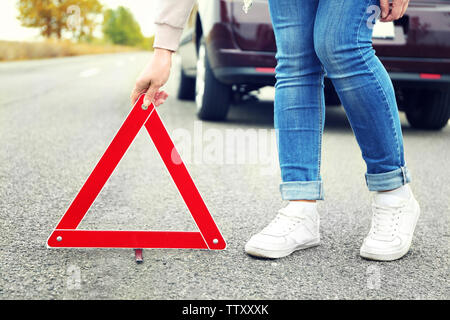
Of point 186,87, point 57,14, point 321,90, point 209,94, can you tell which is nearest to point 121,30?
point 57,14

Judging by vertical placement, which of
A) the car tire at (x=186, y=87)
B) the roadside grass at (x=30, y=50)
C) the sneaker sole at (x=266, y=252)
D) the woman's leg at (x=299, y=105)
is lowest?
the roadside grass at (x=30, y=50)

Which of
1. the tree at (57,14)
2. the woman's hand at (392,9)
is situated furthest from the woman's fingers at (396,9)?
the tree at (57,14)

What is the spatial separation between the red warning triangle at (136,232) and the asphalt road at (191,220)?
42mm

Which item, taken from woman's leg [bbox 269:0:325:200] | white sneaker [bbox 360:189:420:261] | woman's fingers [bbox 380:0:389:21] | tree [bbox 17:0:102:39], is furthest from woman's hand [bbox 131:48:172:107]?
tree [bbox 17:0:102:39]

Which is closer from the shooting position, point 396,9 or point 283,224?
point 396,9

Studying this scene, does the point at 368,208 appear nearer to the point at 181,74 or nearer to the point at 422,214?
the point at 422,214

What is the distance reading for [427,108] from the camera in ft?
14.7

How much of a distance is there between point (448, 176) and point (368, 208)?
0.94 m

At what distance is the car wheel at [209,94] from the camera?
14.1 ft

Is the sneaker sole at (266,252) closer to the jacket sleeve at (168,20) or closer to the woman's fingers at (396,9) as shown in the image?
the jacket sleeve at (168,20)

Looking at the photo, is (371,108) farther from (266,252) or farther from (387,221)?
(266,252)

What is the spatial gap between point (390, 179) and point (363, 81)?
315 mm

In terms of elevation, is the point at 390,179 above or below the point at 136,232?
above
